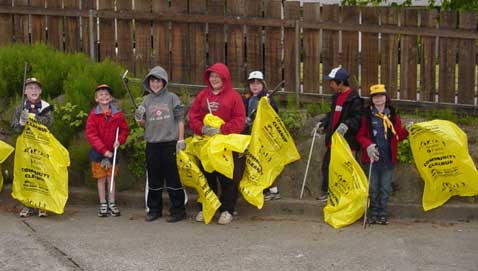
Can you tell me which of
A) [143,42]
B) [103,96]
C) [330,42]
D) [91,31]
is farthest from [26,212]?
[330,42]

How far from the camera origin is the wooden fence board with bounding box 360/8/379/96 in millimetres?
10086

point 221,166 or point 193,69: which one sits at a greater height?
point 193,69

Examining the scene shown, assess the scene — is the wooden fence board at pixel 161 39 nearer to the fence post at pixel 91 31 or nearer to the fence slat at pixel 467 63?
the fence post at pixel 91 31

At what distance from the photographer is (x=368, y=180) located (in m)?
8.20

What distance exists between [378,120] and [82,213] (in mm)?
3268

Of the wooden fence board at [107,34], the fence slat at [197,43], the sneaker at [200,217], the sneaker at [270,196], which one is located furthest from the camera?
Result: the wooden fence board at [107,34]

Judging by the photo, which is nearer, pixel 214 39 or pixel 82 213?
pixel 82 213

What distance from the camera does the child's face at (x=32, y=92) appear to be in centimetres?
864

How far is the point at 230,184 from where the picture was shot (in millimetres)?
8375

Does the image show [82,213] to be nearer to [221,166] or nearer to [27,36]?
[221,166]

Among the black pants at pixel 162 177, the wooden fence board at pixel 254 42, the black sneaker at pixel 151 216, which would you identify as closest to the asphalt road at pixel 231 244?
Result: the black sneaker at pixel 151 216

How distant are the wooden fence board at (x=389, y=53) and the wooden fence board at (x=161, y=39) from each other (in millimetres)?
2732

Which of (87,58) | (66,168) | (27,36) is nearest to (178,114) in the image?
(66,168)

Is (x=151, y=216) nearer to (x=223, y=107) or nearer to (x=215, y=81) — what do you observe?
(x=223, y=107)
